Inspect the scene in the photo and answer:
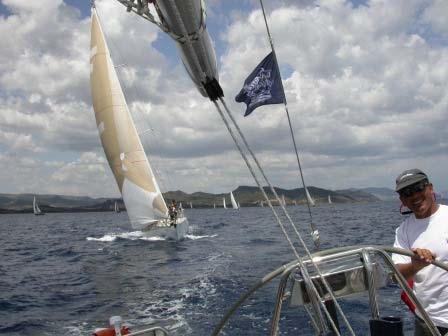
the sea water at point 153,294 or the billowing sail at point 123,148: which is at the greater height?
the billowing sail at point 123,148

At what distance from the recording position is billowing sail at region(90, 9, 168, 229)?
25.2m

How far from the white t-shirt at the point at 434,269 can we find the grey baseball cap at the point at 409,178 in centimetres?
33

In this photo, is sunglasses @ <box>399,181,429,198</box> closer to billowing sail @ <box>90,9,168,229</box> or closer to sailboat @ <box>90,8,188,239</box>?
sailboat @ <box>90,8,188,239</box>

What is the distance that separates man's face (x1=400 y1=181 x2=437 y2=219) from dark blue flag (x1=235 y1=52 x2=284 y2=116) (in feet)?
7.27

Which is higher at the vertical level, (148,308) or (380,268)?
(380,268)

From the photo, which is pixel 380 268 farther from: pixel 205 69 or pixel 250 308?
pixel 250 308

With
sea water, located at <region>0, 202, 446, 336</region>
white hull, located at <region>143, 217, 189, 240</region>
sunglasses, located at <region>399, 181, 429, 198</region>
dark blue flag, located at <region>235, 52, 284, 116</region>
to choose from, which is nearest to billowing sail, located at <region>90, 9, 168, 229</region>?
white hull, located at <region>143, 217, 189, 240</region>

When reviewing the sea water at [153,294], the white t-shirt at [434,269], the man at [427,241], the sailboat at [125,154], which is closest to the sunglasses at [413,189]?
the man at [427,241]

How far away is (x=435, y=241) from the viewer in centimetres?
273

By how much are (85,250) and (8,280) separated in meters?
8.62

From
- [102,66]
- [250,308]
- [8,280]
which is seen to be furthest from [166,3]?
[102,66]

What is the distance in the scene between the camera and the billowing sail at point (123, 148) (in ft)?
82.6

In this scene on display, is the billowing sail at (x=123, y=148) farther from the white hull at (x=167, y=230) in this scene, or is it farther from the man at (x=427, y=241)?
the man at (x=427, y=241)

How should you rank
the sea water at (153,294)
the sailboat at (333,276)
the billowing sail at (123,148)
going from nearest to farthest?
the sailboat at (333,276), the sea water at (153,294), the billowing sail at (123,148)
